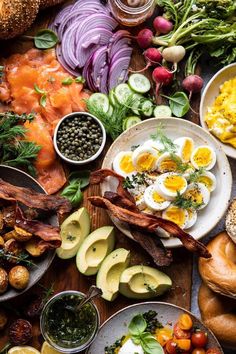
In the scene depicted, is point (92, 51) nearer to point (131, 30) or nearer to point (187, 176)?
point (131, 30)

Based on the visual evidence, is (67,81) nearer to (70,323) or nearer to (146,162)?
(146,162)

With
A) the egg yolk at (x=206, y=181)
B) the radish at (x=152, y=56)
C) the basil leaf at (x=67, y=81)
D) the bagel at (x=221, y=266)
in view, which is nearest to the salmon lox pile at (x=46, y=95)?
the basil leaf at (x=67, y=81)

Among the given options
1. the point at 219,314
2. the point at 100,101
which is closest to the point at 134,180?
the point at 100,101

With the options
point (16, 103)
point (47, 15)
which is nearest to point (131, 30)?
point (47, 15)

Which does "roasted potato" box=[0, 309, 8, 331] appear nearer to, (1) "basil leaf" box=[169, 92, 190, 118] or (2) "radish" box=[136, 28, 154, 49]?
(1) "basil leaf" box=[169, 92, 190, 118]

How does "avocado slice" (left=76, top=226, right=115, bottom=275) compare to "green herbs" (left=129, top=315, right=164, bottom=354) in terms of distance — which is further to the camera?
"avocado slice" (left=76, top=226, right=115, bottom=275)

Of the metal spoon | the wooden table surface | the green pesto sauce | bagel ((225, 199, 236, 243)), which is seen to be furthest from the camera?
the wooden table surface

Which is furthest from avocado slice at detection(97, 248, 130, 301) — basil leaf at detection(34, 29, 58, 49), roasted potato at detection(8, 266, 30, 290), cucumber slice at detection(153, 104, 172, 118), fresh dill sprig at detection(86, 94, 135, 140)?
basil leaf at detection(34, 29, 58, 49)
